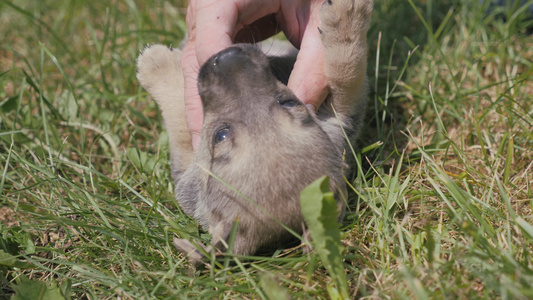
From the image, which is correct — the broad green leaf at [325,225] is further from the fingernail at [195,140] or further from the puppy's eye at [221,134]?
the fingernail at [195,140]

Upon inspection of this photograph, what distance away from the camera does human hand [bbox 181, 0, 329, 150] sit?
325 cm

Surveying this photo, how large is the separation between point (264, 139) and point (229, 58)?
62 centimetres

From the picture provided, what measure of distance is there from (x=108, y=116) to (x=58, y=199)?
4.14ft

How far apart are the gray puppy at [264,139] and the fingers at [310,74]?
0.07m

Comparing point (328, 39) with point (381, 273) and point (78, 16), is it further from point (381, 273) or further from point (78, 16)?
point (78, 16)

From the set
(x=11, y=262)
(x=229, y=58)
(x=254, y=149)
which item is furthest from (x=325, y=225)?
(x=11, y=262)

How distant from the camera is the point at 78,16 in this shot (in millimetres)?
5938

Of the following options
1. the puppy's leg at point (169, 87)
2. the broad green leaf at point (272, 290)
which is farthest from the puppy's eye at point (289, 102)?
the broad green leaf at point (272, 290)

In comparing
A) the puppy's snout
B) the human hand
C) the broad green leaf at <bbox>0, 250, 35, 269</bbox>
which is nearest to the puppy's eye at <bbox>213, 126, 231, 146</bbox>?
the puppy's snout

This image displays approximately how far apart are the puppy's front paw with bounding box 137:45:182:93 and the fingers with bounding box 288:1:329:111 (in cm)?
127

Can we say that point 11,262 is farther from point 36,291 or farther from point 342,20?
point 342,20

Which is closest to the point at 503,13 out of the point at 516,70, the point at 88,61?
the point at 516,70

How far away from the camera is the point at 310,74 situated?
327 centimetres

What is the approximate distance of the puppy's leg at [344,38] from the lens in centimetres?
326
